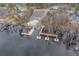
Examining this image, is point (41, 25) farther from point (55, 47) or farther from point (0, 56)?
point (0, 56)

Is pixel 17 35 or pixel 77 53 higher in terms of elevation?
pixel 17 35

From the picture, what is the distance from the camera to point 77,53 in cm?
195

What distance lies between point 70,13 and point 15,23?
0.42m

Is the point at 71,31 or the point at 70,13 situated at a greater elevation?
the point at 70,13

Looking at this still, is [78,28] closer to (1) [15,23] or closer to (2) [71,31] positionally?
(2) [71,31]

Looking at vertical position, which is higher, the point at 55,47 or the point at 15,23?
the point at 15,23

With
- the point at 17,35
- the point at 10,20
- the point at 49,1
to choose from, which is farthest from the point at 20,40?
the point at 49,1

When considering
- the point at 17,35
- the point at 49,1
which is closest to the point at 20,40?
the point at 17,35

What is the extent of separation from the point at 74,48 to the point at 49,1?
15.9 inches

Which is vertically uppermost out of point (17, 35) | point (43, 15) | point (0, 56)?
point (43, 15)

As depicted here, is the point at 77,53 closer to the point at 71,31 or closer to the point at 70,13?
the point at 71,31

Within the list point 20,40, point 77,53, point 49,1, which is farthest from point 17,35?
point 77,53

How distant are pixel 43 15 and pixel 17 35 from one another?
9.8 inches

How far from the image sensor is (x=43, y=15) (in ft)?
6.40
